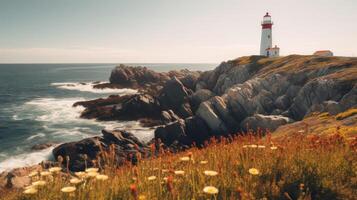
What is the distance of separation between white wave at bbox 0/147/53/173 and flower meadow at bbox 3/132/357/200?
25.1m

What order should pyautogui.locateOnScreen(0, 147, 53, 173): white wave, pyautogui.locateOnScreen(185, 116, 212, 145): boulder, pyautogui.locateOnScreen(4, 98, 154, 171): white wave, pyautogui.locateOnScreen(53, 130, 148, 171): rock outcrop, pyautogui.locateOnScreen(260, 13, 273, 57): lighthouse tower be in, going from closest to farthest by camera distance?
1. pyautogui.locateOnScreen(53, 130, 148, 171): rock outcrop
2. pyautogui.locateOnScreen(0, 147, 53, 173): white wave
3. pyautogui.locateOnScreen(4, 98, 154, 171): white wave
4. pyautogui.locateOnScreen(185, 116, 212, 145): boulder
5. pyautogui.locateOnScreen(260, 13, 273, 57): lighthouse tower

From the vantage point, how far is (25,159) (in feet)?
97.5

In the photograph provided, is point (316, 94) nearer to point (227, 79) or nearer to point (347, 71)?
point (347, 71)

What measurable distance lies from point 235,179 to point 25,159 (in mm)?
29247

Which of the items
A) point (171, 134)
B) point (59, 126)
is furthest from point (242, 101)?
point (59, 126)

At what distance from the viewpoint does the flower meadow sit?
486 cm

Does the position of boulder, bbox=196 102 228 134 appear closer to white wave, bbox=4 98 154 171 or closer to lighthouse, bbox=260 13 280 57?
white wave, bbox=4 98 154 171

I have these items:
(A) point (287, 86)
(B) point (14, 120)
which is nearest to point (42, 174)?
(A) point (287, 86)

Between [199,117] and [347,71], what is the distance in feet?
56.0

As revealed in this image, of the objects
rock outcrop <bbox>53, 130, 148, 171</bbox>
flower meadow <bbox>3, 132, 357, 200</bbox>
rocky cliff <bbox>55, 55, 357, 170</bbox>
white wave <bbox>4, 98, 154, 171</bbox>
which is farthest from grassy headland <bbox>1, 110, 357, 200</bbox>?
white wave <bbox>4, 98, 154, 171</bbox>

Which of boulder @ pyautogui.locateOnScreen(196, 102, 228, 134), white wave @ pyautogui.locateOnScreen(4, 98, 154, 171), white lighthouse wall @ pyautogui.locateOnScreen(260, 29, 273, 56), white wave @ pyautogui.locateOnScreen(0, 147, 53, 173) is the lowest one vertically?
white wave @ pyautogui.locateOnScreen(0, 147, 53, 173)

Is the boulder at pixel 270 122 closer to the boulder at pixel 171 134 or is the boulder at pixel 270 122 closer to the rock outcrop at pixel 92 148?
the boulder at pixel 171 134

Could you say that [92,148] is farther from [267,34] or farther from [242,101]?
[267,34]

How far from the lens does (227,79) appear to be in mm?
55031
